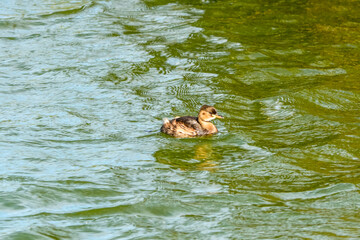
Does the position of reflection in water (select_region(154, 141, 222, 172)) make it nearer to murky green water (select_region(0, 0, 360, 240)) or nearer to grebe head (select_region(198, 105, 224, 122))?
murky green water (select_region(0, 0, 360, 240))

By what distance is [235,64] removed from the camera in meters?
14.3

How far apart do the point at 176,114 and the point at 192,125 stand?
1.37 m

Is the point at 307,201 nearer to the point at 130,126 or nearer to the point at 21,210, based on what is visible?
the point at 21,210

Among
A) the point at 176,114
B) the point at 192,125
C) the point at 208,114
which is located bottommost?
the point at 176,114

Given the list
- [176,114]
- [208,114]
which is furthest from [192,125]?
[176,114]

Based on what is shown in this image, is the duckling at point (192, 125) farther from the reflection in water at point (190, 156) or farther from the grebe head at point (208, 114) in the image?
the reflection in water at point (190, 156)

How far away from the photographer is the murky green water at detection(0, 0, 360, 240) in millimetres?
7438

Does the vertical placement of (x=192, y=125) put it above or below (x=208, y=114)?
below

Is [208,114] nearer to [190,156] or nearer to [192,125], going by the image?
[192,125]

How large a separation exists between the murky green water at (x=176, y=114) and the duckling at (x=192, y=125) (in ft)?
0.53

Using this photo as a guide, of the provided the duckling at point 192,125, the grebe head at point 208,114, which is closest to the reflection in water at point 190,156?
the duckling at point 192,125

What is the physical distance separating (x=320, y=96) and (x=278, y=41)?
152 inches

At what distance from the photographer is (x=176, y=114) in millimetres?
11641

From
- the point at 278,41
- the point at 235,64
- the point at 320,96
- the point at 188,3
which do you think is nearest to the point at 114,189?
the point at 320,96
